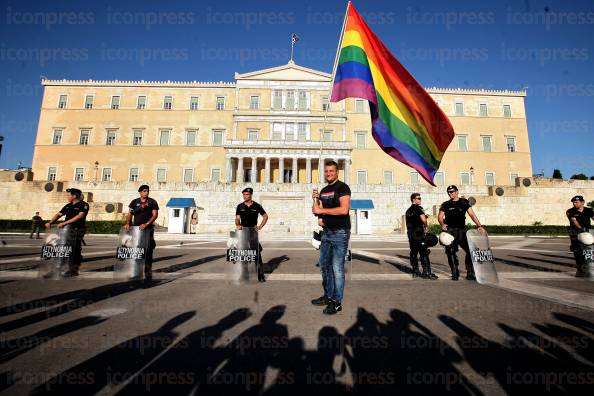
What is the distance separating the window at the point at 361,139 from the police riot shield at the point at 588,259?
121 feet

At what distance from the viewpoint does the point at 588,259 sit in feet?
19.7

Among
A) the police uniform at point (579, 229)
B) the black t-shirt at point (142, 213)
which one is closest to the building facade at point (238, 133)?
the police uniform at point (579, 229)

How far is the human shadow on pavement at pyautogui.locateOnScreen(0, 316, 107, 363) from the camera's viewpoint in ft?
7.72

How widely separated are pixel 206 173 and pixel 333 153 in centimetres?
1824

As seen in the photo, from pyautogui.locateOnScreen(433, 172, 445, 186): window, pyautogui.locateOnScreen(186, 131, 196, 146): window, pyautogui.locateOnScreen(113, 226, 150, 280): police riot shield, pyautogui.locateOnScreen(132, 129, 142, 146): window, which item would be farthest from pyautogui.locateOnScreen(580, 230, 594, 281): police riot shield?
pyautogui.locateOnScreen(132, 129, 142, 146): window

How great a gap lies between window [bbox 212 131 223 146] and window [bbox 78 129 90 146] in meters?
18.1

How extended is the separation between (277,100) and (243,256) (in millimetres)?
39902

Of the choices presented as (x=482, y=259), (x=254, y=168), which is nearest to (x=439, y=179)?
(x=254, y=168)

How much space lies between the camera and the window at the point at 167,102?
42.1 m

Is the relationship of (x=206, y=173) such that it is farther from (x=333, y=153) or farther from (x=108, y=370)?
(x=108, y=370)

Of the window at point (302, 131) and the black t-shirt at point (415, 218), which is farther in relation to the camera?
the window at point (302, 131)

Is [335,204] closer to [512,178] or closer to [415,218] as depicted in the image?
[415,218]

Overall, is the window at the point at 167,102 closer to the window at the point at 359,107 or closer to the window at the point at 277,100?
the window at the point at 277,100

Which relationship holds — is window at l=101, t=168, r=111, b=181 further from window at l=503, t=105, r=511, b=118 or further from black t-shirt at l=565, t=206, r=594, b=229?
window at l=503, t=105, r=511, b=118
